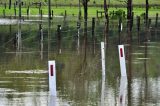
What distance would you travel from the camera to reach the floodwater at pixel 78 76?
1385cm

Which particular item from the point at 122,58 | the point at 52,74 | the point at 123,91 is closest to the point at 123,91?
the point at 123,91

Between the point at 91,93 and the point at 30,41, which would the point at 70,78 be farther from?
the point at 30,41

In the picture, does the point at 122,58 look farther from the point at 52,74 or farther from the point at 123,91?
the point at 52,74

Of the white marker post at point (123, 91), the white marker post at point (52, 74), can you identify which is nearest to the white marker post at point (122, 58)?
the white marker post at point (123, 91)

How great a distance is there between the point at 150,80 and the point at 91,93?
9.87ft

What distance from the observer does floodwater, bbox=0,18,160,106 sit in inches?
545

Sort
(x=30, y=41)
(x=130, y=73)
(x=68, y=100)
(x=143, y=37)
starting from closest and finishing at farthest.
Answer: (x=68, y=100), (x=130, y=73), (x=30, y=41), (x=143, y=37)

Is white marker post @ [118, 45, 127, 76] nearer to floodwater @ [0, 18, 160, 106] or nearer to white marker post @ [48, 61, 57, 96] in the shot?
floodwater @ [0, 18, 160, 106]

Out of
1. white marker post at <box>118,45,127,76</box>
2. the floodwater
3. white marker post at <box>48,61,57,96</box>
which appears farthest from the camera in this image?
white marker post at <box>118,45,127,76</box>

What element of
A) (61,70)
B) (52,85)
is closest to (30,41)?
(61,70)

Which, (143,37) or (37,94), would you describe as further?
(143,37)

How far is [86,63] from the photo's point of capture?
71.8ft

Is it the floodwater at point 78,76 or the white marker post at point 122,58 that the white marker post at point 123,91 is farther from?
the white marker post at point 122,58

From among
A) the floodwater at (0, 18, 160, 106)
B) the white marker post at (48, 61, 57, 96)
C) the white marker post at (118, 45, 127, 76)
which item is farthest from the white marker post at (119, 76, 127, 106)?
the white marker post at (48, 61, 57, 96)
